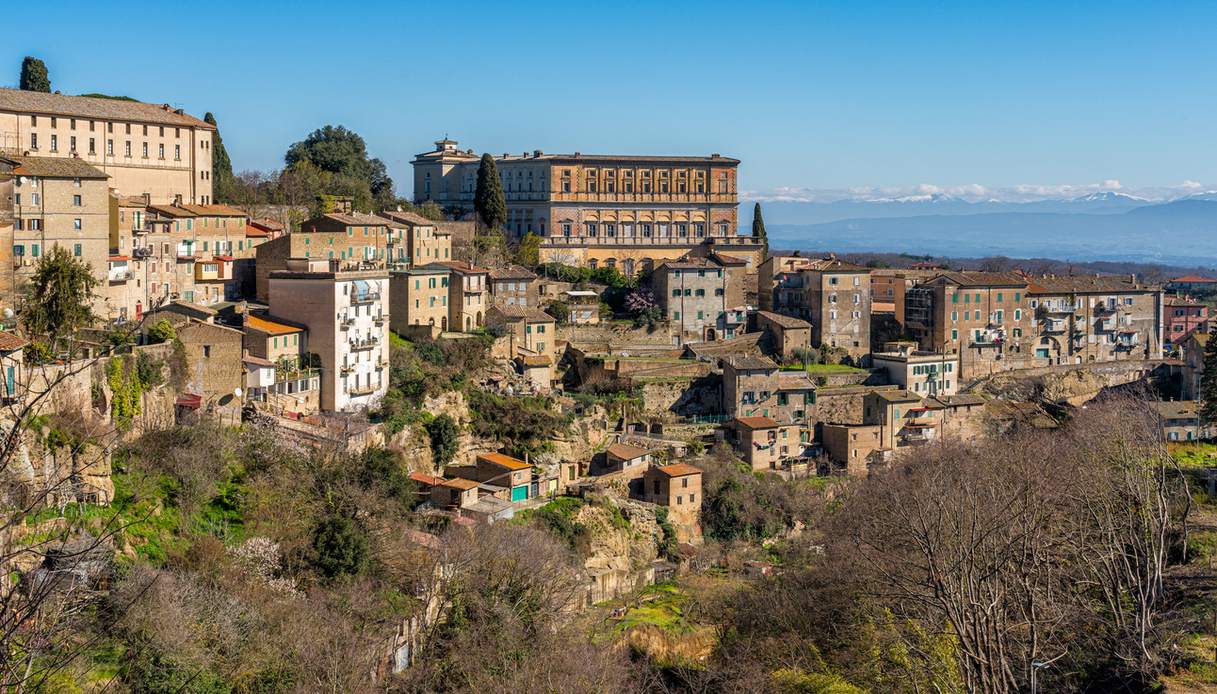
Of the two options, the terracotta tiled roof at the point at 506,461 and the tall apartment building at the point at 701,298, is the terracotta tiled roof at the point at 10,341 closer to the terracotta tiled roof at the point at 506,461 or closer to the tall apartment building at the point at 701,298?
the terracotta tiled roof at the point at 506,461

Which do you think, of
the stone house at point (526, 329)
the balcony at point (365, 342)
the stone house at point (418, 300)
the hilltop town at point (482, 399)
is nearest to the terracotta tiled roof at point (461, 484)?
the hilltop town at point (482, 399)

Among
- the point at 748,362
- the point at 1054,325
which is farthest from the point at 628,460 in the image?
the point at 1054,325

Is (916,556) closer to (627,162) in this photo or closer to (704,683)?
(704,683)

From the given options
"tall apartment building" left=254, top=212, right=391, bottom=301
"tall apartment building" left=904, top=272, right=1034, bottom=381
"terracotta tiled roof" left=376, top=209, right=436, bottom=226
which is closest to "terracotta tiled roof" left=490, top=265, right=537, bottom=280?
"terracotta tiled roof" left=376, top=209, right=436, bottom=226

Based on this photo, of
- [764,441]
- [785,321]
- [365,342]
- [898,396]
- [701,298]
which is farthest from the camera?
[785,321]

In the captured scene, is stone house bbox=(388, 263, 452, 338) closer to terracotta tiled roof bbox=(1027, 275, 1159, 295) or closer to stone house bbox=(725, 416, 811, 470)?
stone house bbox=(725, 416, 811, 470)

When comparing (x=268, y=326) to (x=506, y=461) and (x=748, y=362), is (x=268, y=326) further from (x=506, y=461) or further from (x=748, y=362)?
(x=748, y=362)
